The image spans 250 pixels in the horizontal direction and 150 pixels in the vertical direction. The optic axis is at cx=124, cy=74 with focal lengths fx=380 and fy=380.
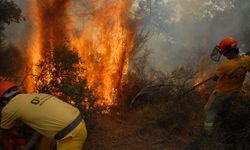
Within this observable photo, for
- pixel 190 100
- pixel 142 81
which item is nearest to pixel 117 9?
pixel 142 81

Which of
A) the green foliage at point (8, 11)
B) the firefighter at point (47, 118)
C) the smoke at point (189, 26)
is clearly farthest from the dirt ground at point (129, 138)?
the smoke at point (189, 26)

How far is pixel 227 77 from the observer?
7445 millimetres

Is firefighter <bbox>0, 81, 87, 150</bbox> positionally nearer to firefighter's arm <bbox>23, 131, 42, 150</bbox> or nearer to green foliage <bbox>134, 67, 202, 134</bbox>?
firefighter's arm <bbox>23, 131, 42, 150</bbox>

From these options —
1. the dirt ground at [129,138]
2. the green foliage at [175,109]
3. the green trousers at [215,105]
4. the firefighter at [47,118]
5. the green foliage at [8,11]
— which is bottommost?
the dirt ground at [129,138]

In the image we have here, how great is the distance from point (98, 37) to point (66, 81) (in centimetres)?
452

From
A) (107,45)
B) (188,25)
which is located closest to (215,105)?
(107,45)

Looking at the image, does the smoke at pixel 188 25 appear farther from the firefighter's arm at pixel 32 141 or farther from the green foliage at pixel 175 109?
the firefighter's arm at pixel 32 141

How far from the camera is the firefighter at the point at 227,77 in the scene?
7.36 metres

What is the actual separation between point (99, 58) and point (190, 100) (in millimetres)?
3473

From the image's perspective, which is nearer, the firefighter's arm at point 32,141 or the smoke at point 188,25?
the firefighter's arm at point 32,141

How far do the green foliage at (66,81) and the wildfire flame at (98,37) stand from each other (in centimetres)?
295

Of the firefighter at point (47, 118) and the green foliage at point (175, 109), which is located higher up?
the firefighter at point (47, 118)

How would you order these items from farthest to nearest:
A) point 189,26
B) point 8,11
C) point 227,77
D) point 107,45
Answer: point 189,26
point 107,45
point 8,11
point 227,77

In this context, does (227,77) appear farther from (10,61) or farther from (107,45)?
(10,61)
